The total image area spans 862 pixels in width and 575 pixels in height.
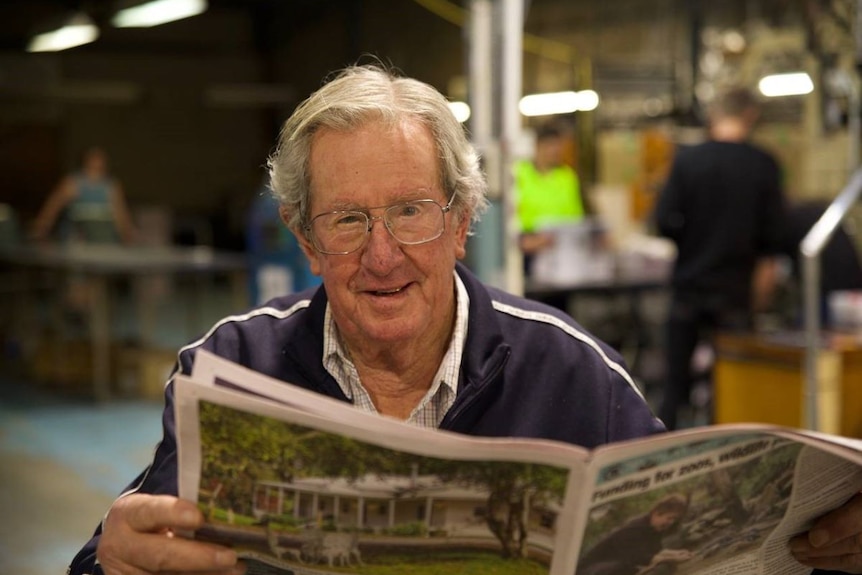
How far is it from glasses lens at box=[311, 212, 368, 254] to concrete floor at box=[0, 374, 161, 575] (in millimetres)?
3409

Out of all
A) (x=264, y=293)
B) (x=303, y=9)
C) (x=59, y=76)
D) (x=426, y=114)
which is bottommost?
(x=264, y=293)

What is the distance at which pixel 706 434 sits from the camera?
1.14 m

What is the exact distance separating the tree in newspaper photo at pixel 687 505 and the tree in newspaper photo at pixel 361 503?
7cm

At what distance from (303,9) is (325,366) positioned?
18.6 metres

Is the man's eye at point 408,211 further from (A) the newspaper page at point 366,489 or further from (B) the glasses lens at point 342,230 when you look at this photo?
(A) the newspaper page at point 366,489

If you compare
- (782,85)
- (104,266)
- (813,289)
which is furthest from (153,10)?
(813,289)

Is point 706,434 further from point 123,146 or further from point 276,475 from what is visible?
point 123,146

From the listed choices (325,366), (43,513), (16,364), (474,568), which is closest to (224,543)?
(474,568)

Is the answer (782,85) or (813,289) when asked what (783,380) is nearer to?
(813,289)

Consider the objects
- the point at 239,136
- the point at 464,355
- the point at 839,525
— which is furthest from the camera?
the point at 239,136

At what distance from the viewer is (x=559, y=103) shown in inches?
554

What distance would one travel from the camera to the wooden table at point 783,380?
14.7 feet

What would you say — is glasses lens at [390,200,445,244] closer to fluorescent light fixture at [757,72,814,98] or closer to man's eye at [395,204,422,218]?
man's eye at [395,204,422,218]

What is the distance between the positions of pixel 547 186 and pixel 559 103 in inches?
260
